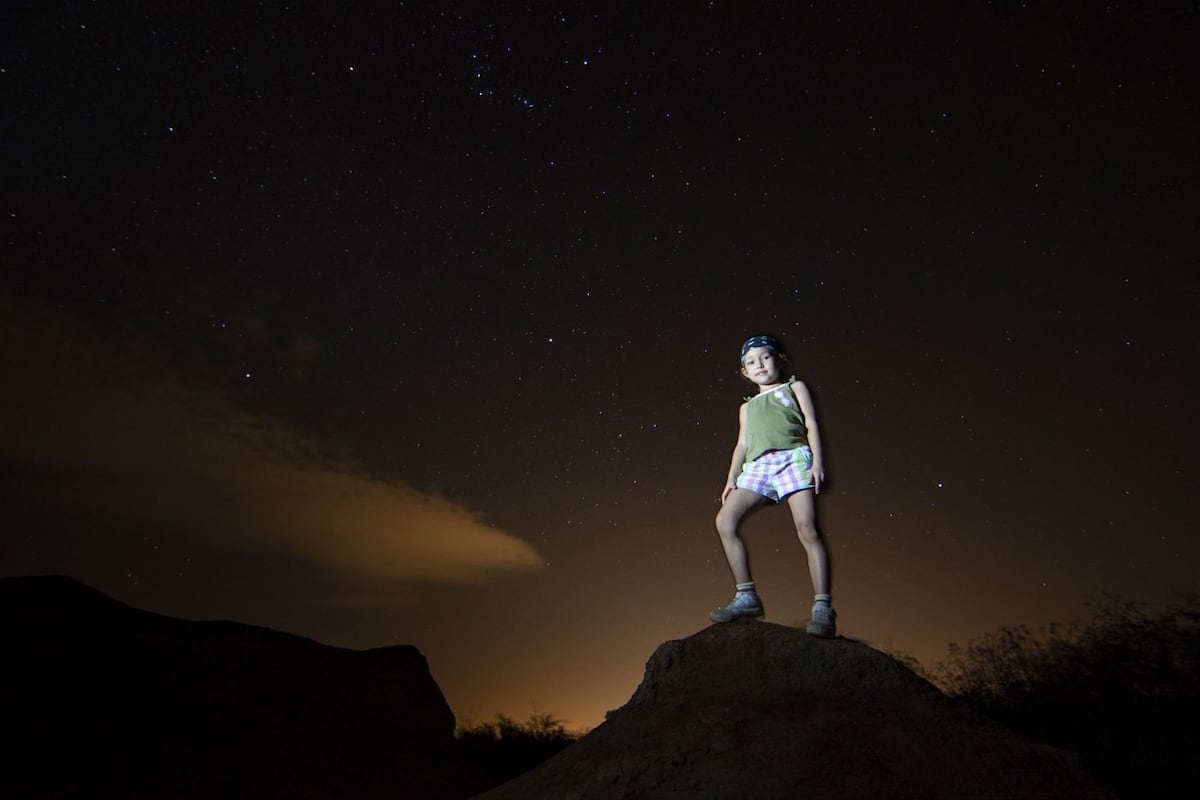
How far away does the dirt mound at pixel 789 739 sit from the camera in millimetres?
3793

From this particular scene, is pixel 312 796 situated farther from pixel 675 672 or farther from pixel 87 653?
pixel 675 672

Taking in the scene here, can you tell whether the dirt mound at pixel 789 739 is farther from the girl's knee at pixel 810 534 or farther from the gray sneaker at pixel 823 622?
the girl's knee at pixel 810 534

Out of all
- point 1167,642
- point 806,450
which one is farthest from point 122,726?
point 1167,642

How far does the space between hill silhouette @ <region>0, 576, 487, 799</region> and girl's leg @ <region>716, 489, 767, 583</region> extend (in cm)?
525

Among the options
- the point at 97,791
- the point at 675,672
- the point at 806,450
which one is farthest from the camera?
the point at 97,791

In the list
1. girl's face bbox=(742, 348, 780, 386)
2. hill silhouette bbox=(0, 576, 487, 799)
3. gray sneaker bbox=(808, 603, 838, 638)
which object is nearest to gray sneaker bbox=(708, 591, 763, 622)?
gray sneaker bbox=(808, 603, 838, 638)

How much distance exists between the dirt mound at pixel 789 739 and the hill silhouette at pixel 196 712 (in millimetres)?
4195

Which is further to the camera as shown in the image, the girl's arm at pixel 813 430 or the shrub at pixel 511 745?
the shrub at pixel 511 745

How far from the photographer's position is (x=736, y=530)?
5.52 meters

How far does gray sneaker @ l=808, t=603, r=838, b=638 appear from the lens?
501 cm

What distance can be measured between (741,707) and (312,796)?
17.9ft

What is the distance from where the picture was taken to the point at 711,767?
3.91 m

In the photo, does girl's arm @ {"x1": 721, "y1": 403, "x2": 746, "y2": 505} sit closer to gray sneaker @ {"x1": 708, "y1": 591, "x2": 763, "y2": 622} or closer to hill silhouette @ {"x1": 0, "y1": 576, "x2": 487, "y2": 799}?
gray sneaker @ {"x1": 708, "y1": 591, "x2": 763, "y2": 622}

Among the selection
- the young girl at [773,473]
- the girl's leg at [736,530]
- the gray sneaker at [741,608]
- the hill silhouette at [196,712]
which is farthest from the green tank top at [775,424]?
the hill silhouette at [196,712]
